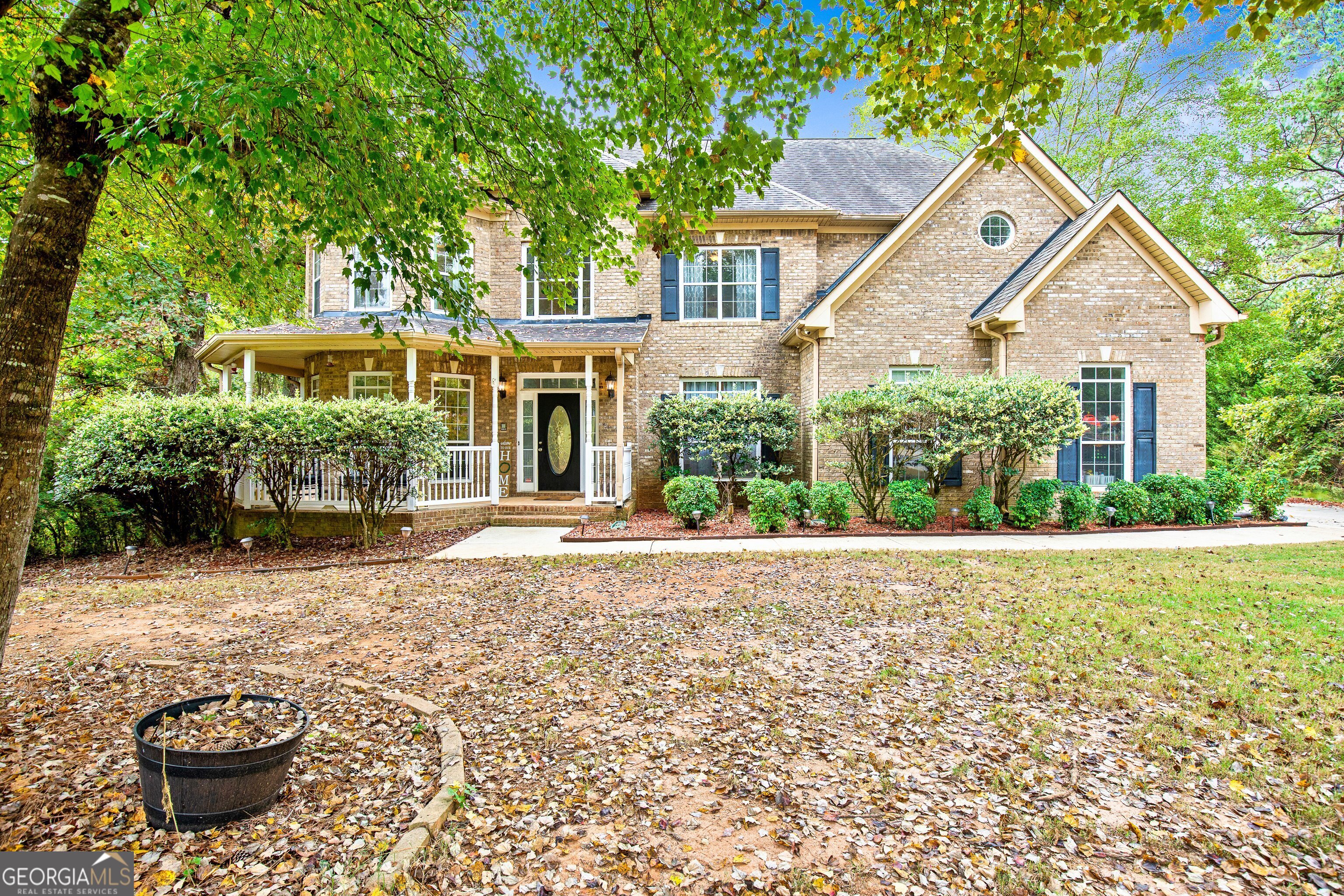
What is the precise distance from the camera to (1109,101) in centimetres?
1986

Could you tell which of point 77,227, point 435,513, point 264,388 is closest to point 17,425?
point 77,227

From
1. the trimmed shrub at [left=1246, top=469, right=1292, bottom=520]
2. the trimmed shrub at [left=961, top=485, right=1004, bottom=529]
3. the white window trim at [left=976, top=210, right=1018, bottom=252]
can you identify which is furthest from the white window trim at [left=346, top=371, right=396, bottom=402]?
the trimmed shrub at [left=1246, top=469, right=1292, bottom=520]

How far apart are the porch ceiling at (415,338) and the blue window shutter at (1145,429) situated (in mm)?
9597

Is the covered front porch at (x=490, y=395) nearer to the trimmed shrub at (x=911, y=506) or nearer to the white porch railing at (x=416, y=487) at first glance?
the white porch railing at (x=416, y=487)

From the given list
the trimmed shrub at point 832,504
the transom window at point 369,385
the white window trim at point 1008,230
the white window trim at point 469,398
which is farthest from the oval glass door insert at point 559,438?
the white window trim at point 1008,230

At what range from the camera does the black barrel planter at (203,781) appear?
2.36m

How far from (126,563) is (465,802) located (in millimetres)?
8784

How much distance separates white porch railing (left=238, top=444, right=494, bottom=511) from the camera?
10359 mm

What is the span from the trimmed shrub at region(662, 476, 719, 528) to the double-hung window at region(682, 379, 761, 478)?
142 centimetres

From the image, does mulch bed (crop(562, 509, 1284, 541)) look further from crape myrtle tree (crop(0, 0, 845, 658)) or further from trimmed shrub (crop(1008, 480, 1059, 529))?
crape myrtle tree (crop(0, 0, 845, 658))

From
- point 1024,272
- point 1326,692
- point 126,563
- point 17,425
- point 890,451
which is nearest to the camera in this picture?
point 17,425

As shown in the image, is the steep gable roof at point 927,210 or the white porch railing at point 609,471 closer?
the steep gable roof at point 927,210

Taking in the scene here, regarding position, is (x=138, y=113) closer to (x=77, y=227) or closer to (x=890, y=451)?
(x=77, y=227)

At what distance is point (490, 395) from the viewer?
13102 millimetres
